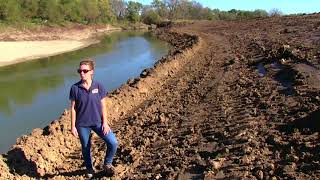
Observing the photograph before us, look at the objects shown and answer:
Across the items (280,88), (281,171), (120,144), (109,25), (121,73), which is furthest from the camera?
(109,25)

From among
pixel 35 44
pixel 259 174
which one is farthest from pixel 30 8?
pixel 259 174

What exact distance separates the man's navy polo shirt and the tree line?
5678 centimetres

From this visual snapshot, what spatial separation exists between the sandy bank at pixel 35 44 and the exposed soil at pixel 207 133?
65.6ft

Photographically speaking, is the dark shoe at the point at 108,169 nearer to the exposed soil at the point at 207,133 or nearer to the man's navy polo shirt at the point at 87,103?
the exposed soil at the point at 207,133

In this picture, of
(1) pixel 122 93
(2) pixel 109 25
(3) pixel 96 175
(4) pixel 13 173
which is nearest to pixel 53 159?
(4) pixel 13 173

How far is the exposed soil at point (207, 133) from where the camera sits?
24.7 ft

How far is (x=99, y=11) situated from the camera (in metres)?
92.4

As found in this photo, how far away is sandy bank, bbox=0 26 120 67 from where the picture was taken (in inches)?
1454

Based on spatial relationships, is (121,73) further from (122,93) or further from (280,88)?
(280,88)

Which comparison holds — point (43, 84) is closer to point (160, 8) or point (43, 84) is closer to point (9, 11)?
point (9, 11)

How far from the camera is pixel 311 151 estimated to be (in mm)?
7441

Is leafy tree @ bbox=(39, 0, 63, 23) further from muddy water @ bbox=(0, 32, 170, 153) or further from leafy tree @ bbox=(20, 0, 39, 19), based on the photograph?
muddy water @ bbox=(0, 32, 170, 153)

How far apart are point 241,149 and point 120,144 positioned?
3.21 m

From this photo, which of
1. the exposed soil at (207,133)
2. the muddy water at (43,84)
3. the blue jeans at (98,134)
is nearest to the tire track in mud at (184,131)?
the exposed soil at (207,133)
